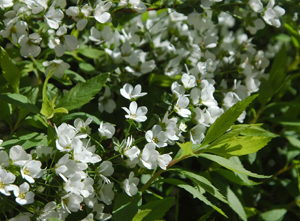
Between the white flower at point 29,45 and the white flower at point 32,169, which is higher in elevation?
the white flower at point 29,45

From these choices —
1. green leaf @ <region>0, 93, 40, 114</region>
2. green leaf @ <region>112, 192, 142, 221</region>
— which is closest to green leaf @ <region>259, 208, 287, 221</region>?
green leaf @ <region>112, 192, 142, 221</region>

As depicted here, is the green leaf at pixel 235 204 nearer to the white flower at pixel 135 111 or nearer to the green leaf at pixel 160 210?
the green leaf at pixel 160 210

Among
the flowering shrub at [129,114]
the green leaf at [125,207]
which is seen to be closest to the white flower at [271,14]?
the flowering shrub at [129,114]

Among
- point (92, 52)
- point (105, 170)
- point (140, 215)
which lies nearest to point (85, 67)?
point (92, 52)

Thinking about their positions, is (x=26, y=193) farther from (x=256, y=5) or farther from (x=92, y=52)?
(x=256, y=5)

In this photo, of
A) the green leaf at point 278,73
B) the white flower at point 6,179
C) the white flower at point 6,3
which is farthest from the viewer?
the green leaf at point 278,73

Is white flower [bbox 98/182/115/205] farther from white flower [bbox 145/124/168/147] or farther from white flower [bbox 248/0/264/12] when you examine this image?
white flower [bbox 248/0/264/12]

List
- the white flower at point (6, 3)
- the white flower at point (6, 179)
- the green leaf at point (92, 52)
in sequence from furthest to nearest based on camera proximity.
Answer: the green leaf at point (92, 52) < the white flower at point (6, 3) < the white flower at point (6, 179)
